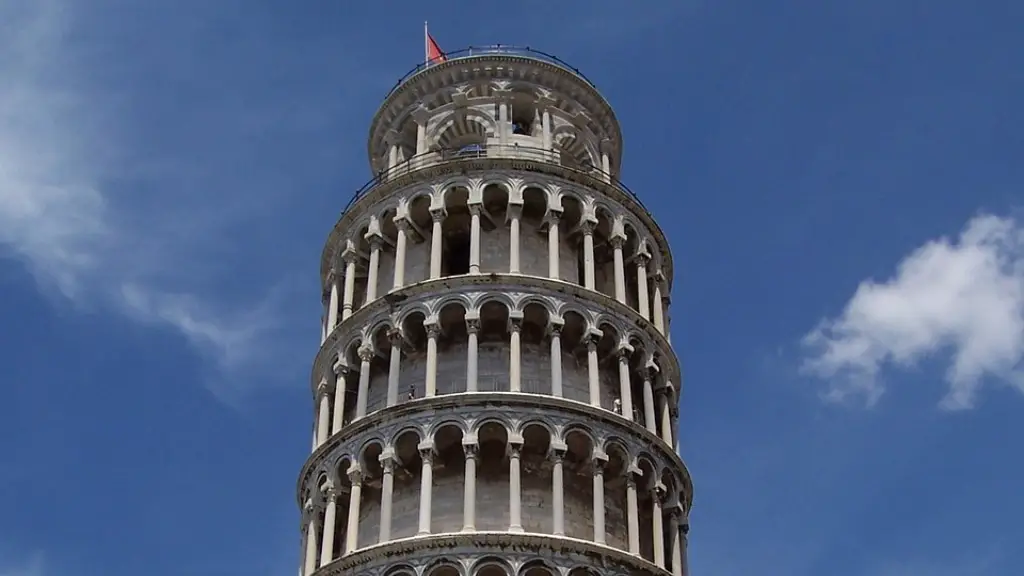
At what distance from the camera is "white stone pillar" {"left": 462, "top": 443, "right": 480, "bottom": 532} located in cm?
3203

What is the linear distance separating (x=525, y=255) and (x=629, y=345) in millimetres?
4039

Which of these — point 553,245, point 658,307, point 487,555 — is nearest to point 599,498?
point 487,555

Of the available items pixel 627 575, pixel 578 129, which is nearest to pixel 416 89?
pixel 578 129

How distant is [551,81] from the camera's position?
145 feet

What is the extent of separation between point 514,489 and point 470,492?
105 centimetres

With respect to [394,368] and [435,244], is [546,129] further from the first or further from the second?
[394,368]

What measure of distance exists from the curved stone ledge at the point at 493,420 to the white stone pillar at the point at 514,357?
58cm

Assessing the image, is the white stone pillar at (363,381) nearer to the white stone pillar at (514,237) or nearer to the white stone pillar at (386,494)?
the white stone pillar at (386,494)

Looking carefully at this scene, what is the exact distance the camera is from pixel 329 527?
3434 centimetres

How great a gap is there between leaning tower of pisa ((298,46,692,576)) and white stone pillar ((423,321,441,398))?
0.06m

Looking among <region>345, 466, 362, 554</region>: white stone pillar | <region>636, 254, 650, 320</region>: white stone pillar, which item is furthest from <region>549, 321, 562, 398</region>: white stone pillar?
<region>345, 466, 362, 554</region>: white stone pillar

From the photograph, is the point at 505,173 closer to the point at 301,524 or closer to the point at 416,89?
the point at 416,89

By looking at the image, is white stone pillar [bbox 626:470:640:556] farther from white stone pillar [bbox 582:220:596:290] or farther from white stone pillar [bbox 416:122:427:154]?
white stone pillar [bbox 416:122:427:154]

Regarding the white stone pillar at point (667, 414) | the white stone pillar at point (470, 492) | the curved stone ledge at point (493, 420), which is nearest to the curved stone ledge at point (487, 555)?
the white stone pillar at point (470, 492)
